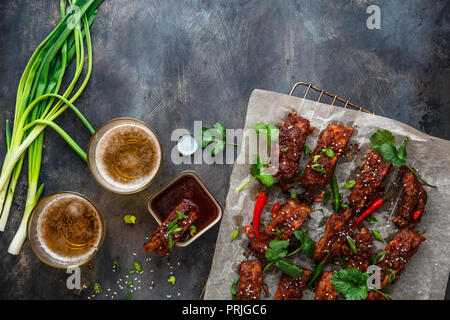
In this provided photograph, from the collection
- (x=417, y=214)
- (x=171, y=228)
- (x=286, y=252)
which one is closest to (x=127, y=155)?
(x=171, y=228)

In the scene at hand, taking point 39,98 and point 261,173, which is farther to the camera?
point 39,98

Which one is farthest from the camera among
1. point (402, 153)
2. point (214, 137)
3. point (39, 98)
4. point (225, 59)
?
point (225, 59)

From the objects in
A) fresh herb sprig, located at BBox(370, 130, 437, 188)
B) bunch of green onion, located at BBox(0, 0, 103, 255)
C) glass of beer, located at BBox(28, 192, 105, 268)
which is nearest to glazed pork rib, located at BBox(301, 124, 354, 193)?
fresh herb sprig, located at BBox(370, 130, 437, 188)

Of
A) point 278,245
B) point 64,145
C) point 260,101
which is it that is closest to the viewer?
point 278,245

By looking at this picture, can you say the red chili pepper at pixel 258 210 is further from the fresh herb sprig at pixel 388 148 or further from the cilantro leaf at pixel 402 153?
the cilantro leaf at pixel 402 153

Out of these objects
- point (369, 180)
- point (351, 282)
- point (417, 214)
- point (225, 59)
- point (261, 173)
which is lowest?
point (351, 282)

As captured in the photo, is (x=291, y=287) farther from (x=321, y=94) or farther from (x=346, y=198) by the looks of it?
(x=321, y=94)
